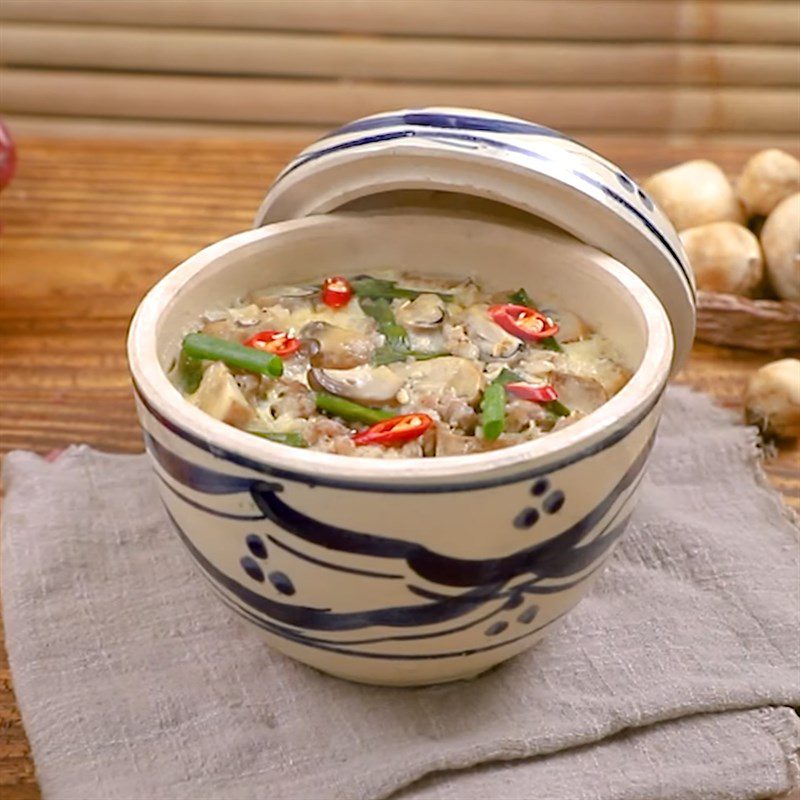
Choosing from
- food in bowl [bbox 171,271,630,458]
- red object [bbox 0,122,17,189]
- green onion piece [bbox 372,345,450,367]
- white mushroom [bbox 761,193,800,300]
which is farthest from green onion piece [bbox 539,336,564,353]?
red object [bbox 0,122,17,189]

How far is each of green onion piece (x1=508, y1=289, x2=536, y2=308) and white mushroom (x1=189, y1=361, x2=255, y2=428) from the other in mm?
343

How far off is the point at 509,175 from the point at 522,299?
0.18 m

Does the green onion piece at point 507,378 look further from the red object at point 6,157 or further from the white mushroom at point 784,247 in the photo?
the red object at point 6,157

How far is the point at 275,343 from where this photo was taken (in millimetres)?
1217

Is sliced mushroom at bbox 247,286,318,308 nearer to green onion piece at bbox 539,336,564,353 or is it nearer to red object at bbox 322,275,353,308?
red object at bbox 322,275,353,308

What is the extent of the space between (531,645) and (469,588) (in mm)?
166

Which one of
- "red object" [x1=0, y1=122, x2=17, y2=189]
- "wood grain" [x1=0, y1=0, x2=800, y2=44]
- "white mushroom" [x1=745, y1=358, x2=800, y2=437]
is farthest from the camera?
"wood grain" [x1=0, y1=0, x2=800, y2=44]

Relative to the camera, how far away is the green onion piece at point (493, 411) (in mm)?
1068

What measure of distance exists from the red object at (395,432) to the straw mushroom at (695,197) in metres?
0.90

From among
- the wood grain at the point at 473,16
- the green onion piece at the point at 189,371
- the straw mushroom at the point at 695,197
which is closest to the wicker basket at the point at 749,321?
the straw mushroom at the point at 695,197

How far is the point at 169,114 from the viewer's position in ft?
10.3

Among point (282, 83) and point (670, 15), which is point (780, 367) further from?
point (282, 83)

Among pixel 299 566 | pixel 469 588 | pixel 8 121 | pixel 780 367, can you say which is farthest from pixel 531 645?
pixel 8 121

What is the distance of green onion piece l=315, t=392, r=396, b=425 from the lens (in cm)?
111
